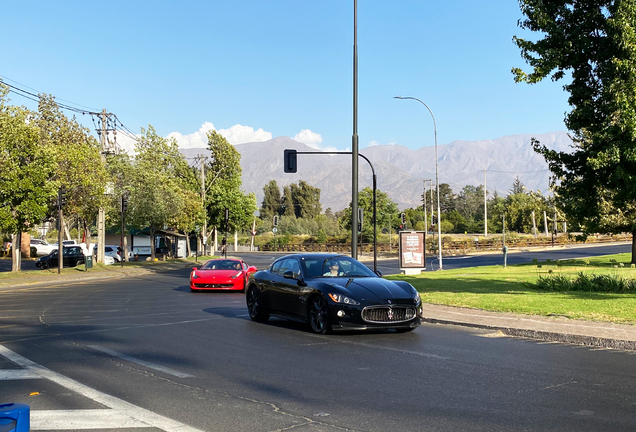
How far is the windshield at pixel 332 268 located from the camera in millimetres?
12289

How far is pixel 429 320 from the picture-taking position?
1306 cm

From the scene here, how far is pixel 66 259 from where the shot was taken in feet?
149

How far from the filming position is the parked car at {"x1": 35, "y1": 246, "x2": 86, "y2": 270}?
45.0 m

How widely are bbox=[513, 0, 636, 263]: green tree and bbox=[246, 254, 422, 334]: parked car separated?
22.6ft

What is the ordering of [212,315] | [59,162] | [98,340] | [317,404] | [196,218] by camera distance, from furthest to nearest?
[196,218]
[59,162]
[212,315]
[98,340]
[317,404]

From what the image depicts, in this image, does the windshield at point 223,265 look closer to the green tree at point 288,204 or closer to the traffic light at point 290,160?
the traffic light at point 290,160

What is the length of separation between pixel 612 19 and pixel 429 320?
333 inches

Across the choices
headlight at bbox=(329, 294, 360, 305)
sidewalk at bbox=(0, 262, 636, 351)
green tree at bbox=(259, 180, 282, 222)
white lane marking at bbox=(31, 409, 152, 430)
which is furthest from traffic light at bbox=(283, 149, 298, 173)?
green tree at bbox=(259, 180, 282, 222)

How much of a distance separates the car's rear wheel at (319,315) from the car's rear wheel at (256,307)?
6.36 ft

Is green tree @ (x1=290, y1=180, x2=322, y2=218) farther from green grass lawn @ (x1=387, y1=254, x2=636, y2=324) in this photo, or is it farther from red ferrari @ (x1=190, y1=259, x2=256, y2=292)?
green grass lawn @ (x1=387, y1=254, x2=636, y2=324)

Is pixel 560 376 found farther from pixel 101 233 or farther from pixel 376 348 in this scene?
pixel 101 233

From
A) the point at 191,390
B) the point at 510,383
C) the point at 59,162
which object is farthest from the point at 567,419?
the point at 59,162

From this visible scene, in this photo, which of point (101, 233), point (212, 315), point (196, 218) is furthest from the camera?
point (196, 218)

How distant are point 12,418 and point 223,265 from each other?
68.7ft
